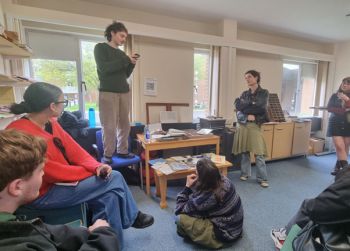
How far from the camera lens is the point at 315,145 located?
14.4 feet

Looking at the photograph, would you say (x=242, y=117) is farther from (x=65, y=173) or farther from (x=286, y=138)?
(x=65, y=173)

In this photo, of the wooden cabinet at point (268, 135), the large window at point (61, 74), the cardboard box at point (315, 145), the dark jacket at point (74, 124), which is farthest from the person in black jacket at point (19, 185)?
the cardboard box at point (315, 145)

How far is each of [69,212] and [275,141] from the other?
347cm

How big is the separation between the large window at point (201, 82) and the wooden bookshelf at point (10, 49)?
244cm

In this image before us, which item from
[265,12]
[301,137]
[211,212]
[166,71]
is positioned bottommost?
[211,212]

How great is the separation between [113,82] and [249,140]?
1.96 metres

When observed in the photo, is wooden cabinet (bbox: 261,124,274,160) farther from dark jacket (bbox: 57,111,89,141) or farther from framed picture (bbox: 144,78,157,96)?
dark jacket (bbox: 57,111,89,141)

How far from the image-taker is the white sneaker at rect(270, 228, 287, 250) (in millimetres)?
1660

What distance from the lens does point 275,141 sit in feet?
12.3

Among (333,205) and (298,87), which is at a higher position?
(298,87)

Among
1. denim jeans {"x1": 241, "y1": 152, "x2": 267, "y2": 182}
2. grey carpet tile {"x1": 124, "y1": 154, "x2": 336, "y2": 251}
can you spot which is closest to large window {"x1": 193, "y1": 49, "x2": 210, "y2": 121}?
denim jeans {"x1": 241, "y1": 152, "x2": 267, "y2": 182}

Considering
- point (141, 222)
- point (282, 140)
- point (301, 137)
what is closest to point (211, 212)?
point (141, 222)

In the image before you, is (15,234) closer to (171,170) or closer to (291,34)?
(171,170)

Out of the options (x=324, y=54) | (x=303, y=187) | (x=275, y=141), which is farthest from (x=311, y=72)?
(x=303, y=187)
